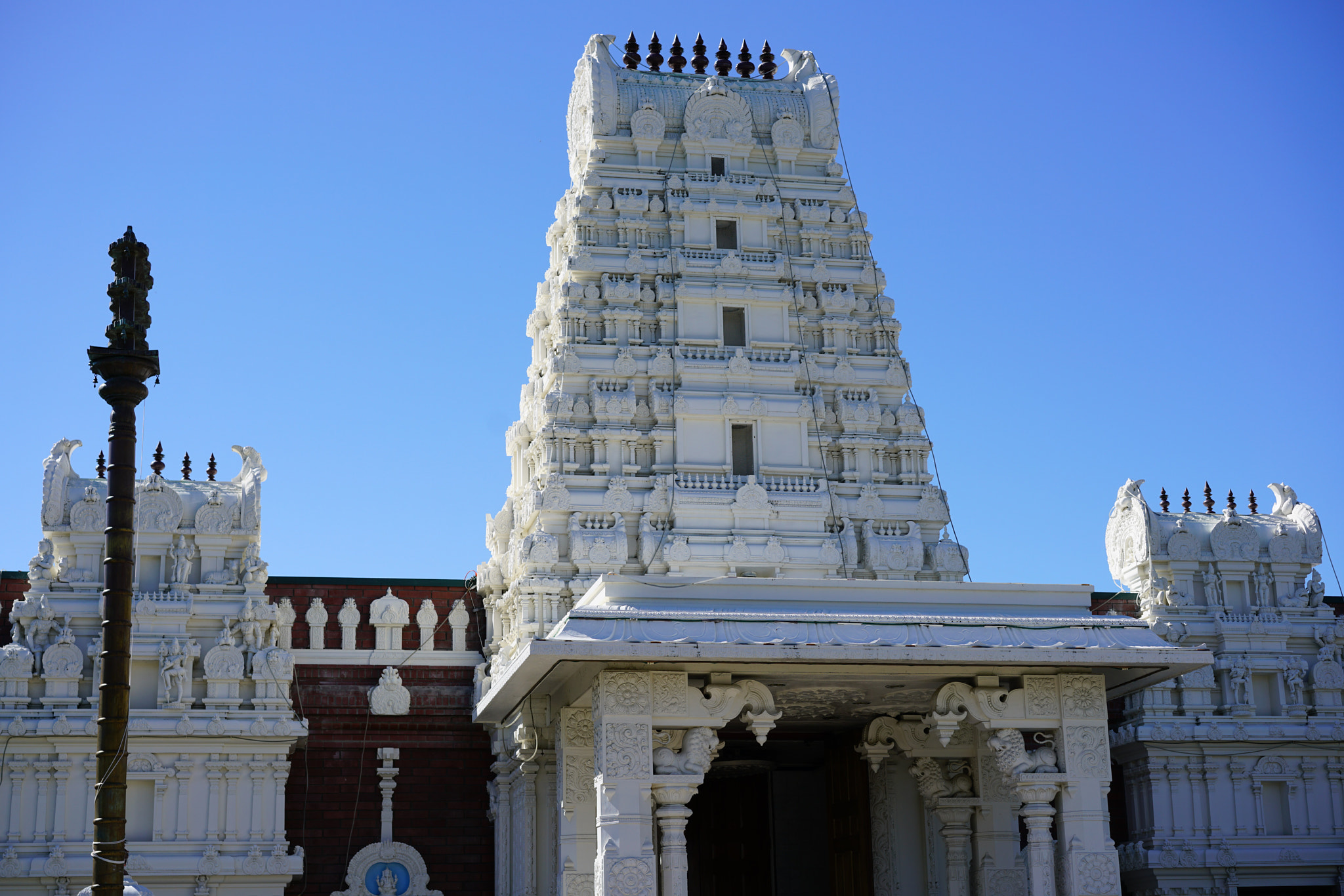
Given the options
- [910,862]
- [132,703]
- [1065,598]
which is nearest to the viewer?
[1065,598]

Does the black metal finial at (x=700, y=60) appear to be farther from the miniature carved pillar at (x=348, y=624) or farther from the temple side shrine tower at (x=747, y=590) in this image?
the miniature carved pillar at (x=348, y=624)

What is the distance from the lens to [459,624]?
30.0 m

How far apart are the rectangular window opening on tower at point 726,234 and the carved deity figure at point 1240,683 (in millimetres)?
12150

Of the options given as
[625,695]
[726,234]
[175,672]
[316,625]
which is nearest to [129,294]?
[625,695]

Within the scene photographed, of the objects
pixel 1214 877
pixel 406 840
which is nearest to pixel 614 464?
pixel 406 840

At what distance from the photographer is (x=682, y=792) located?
1969cm

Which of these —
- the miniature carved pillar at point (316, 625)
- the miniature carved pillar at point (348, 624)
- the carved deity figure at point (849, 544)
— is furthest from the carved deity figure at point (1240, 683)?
the miniature carved pillar at point (316, 625)

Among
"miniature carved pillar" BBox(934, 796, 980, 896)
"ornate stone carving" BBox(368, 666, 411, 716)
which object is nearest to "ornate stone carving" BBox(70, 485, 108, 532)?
"ornate stone carving" BBox(368, 666, 411, 716)

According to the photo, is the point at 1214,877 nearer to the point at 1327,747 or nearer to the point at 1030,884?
the point at 1327,747

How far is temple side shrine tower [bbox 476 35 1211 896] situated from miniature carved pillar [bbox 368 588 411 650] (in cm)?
161

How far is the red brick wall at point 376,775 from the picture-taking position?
A: 93.5 feet

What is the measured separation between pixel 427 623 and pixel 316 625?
200 centimetres

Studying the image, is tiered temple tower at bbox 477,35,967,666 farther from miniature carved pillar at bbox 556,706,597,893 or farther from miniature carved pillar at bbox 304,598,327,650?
miniature carved pillar at bbox 556,706,597,893

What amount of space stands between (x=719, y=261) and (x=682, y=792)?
12.5 meters
